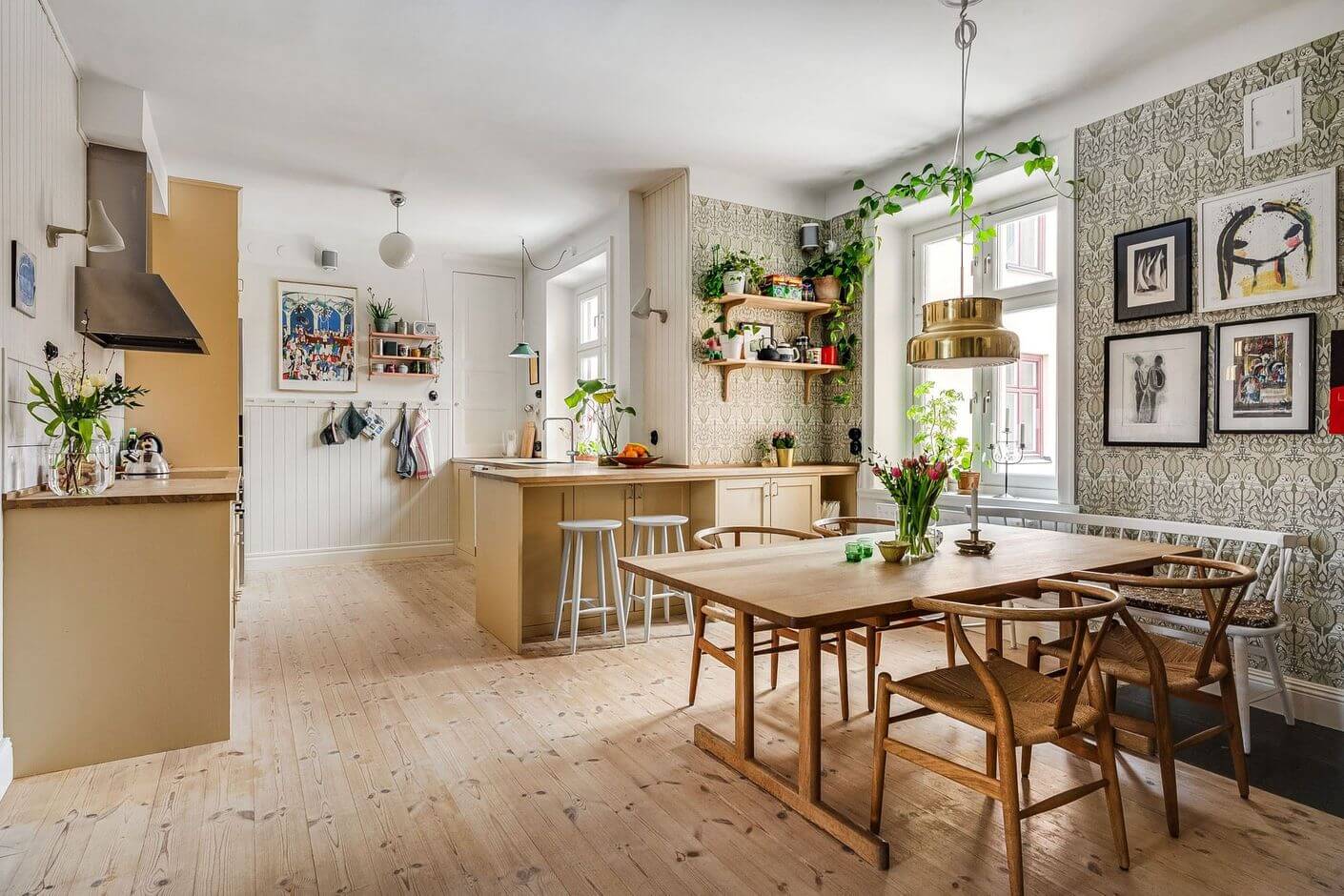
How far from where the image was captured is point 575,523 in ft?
12.9

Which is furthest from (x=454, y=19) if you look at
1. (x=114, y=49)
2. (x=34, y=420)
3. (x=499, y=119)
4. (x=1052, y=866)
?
(x=1052, y=866)

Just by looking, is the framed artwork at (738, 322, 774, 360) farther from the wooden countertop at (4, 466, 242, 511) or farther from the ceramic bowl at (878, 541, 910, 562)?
the wooden countertop at (4, 466, 242, 511)

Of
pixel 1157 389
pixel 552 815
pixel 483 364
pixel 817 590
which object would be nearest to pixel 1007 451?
pixel 1157 389

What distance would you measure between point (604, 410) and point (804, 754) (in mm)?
4119

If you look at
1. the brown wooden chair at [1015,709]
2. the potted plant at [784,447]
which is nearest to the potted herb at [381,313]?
the potted plant at [784,447]

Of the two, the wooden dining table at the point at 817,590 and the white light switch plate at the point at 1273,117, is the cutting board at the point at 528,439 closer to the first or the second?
the wooden dining table at the point at 817,590

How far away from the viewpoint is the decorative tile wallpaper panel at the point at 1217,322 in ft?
9.72

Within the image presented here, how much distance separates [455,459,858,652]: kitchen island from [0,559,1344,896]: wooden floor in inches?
35.8

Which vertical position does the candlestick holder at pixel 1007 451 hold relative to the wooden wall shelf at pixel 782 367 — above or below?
below

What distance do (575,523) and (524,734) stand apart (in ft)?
4.28

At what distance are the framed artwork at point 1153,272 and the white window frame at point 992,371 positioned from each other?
0.36 metres

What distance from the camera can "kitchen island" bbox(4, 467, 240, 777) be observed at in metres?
2.46

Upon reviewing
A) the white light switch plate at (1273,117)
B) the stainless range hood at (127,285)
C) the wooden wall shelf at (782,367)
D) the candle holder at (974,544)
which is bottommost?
the candle holder at (974,544)

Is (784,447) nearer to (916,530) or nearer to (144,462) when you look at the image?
(916,530)
